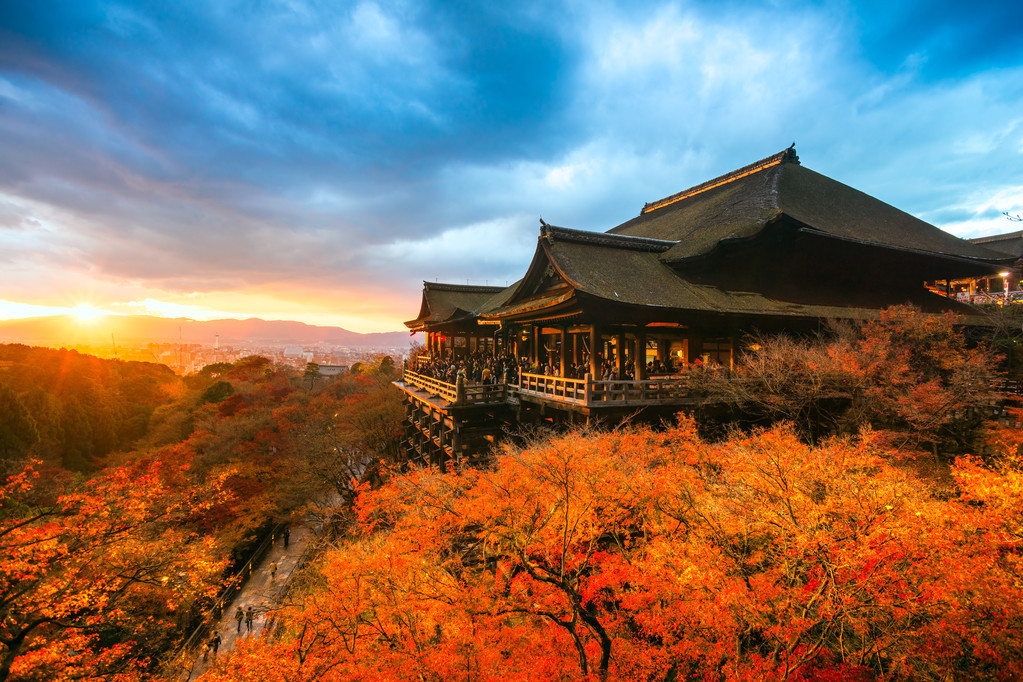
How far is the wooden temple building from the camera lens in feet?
47.6

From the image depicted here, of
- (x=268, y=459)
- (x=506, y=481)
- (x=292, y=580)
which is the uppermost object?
(x=506, y=481)

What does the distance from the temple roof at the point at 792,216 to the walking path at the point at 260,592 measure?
81.0 feet

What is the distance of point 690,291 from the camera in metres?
16.5

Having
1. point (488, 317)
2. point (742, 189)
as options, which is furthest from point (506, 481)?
point (742, 189)

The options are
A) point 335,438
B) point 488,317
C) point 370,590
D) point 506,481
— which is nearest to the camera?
point 506,481

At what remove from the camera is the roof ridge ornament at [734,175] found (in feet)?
78.4

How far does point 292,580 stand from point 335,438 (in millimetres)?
10130

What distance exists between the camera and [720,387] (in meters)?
13.6

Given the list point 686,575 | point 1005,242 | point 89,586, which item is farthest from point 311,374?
point 1005,242

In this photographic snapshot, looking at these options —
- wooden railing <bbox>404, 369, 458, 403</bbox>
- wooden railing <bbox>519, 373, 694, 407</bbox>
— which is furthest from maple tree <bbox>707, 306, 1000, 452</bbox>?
wooden railing <bbox>404, 369, 458, 403</bbox>

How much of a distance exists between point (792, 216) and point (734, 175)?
32.6 feet

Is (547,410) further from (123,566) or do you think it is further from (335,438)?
(335,438)

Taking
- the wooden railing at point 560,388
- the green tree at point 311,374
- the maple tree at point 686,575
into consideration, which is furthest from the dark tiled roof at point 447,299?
the green tree at point 311,374

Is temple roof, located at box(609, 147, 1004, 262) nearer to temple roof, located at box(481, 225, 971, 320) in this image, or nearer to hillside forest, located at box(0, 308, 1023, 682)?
temple roof, located at box(481, 225, 971, 320)
